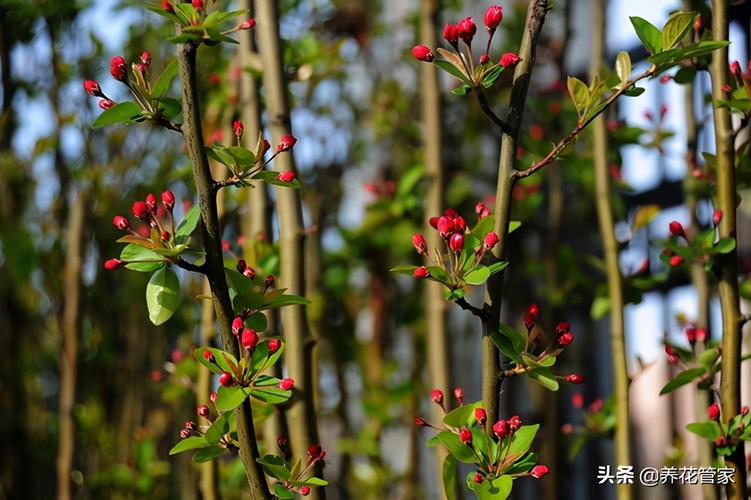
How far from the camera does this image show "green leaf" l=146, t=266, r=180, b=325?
2.13 feet

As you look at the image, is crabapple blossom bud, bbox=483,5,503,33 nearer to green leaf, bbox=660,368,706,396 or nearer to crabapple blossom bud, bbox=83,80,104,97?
crabapple blossom bud, bbox=83,80,104,97

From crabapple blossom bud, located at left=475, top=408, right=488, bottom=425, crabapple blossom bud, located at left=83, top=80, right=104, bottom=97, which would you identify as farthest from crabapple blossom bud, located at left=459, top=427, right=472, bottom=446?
crabapple blossom bud, located at left=83, top=80, right=104, bottom=97

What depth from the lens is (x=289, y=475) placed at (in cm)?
66

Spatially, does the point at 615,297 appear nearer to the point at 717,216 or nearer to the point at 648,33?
the point at 717,216

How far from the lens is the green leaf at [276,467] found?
646 millimetres

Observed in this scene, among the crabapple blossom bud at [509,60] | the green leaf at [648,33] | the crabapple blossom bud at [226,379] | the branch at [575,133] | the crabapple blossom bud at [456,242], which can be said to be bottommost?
the crabapple blossom bud at [226,379]

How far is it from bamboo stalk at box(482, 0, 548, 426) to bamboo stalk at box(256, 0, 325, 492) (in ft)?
0.98

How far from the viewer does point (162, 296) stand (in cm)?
65

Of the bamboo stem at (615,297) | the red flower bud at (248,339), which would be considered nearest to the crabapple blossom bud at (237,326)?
the red flower bud at (248,339)

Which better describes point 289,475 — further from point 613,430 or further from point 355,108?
point 355,108

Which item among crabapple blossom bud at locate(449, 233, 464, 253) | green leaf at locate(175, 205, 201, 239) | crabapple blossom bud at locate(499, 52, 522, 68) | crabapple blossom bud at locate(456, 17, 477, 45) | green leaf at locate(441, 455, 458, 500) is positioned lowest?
green leaf at locate(441, 455, 458, 500)

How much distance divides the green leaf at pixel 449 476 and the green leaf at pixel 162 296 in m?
0.24

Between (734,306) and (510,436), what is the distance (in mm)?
308

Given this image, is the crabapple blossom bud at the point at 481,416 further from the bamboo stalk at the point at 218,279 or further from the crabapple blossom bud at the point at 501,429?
the bamboo stalk at the point at 218,279
